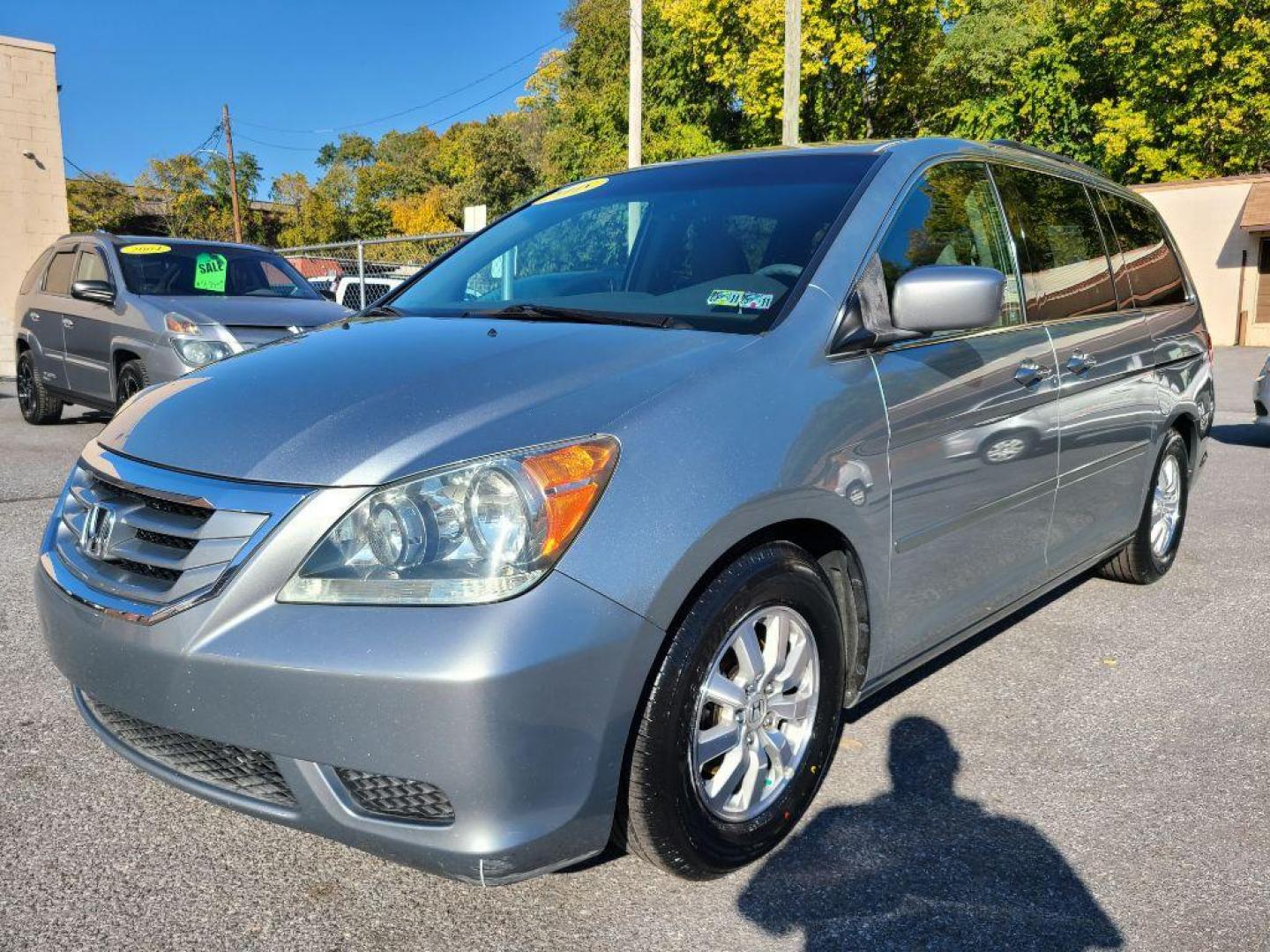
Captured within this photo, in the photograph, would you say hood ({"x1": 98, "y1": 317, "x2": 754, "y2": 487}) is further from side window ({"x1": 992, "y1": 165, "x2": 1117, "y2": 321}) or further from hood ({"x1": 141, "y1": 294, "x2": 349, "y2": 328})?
hood ({"x1": 141, "y1": 294, "x2": 349, "y2": 328})

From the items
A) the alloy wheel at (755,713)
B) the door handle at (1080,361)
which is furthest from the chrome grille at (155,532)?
the door handle at (1080,361)

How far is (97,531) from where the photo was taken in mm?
A: 2387

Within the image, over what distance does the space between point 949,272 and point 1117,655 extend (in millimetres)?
2036

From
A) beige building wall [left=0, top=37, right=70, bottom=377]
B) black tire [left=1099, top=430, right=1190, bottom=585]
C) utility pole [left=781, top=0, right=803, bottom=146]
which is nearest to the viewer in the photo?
black tire [left=1099, top=430, right=1190, bottom=585]

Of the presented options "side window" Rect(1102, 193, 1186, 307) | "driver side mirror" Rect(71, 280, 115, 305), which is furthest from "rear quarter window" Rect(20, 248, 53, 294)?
"side window" Rect(1102, 193, 1186, 307)

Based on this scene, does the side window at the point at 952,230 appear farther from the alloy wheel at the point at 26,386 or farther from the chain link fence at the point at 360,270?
the chain link fence at the point at 360,270

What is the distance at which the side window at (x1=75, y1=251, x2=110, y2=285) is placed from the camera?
9.27 meters

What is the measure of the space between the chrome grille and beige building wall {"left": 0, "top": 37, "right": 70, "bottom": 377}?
1964cm

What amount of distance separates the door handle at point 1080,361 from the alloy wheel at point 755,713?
1703mm

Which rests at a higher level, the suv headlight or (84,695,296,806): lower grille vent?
the suv headlight

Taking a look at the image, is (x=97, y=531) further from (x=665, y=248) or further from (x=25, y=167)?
(x=25, y=167)

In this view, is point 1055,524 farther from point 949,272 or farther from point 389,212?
point 389,212

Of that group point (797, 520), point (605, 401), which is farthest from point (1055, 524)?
point (605, 401)

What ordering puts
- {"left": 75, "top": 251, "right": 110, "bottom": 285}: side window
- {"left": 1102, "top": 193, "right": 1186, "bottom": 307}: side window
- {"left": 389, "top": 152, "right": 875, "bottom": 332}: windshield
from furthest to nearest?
{"left": 75, "top": 251, "right": 110, "bottom": 285}: side window → {"left": 1102, "top": 193, "right": 1186, "bottom": 307}: side window → {"left": 389, "top": 152, "right": 875, "bottom": 332}: windshield
